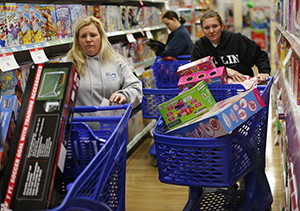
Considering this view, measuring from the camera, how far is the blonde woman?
288cm

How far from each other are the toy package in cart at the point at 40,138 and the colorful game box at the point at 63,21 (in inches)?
82.7

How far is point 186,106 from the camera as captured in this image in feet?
7.03

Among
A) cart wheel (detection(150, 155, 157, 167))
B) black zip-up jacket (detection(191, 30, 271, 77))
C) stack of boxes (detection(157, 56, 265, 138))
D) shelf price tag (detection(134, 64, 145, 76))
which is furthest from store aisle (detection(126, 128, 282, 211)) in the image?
stack of boxes (detection(157, 56, 265, 138))

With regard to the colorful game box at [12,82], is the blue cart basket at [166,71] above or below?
below

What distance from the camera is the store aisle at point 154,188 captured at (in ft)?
11.2

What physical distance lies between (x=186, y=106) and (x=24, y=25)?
1.51 m

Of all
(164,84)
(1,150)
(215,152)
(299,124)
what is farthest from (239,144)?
(164,84)

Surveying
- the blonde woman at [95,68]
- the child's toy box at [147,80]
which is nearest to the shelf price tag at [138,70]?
the child's toy box at [147,80]

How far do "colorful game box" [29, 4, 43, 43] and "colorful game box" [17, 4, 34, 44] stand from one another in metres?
0.04

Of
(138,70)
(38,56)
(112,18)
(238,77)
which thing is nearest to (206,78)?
(238,77)

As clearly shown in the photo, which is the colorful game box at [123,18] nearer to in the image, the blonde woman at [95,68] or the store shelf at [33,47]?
the store shelf at [33,47]

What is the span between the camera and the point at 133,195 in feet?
12.1

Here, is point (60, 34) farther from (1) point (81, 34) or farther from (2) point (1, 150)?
(2) point (1, 150)

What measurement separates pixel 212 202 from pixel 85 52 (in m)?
1.37
